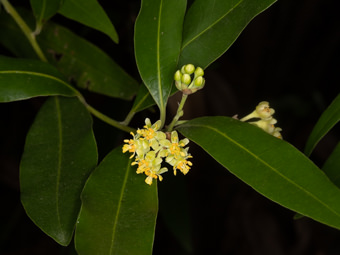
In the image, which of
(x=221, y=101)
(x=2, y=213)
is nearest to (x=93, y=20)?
(x=221, y=101)

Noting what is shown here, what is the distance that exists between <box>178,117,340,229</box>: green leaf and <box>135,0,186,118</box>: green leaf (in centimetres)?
19

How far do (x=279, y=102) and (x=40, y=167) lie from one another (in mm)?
2153

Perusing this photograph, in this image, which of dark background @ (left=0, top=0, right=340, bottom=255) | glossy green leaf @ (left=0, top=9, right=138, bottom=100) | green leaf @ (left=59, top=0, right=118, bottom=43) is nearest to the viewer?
green leaf @ (left=59, top=0, right=118, bottom=43)

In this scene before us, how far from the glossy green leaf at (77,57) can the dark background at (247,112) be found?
0.83m

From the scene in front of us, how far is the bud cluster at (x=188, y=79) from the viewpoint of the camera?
1278 millimetres

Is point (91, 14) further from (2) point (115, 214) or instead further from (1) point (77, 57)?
(2) point (115, 214)

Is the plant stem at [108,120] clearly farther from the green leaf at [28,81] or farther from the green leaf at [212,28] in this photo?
the green leaf at [212,28]

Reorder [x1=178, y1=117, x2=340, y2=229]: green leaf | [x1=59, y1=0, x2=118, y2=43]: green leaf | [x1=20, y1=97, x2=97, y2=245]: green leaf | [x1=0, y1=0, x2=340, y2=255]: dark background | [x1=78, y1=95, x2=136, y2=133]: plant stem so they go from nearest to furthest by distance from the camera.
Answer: [x1=178, y1=117, x2=340, y2=229]: green leaf → [x1=20, y1=97, x2=97, y2=245]: green leaf → [x1=78, y1=95, x2=136, y2=133]: plant stem → [x1=59, y1=0, x2=118, y2=43]: green leaf → [x1=0, y1=0, x2=340, y2=255]: dark background

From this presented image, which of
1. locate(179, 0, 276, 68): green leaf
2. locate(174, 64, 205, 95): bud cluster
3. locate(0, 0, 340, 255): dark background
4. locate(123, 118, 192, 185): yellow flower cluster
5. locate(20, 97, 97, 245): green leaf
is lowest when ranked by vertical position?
locate(0, 0, 340, 255): dark background

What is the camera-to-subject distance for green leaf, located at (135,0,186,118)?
1.36 metres

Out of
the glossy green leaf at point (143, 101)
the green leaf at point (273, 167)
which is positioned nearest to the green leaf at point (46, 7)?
the glossy green leaf at point (143, 101)

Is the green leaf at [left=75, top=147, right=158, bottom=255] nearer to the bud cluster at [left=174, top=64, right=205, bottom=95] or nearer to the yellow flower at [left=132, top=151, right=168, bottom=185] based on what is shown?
the yellow flower at [left=132, top=151, right=168, bottom=185]

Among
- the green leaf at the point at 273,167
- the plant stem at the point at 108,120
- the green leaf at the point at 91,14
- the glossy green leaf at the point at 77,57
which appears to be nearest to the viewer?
the green leaf at the point at 273,167

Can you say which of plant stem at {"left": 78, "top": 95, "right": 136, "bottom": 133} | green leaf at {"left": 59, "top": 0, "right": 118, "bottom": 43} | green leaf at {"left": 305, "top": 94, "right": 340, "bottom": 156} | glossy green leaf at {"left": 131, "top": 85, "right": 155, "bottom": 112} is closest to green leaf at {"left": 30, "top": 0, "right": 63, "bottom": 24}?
green leaf at {"left": 59, "top": 0, "right": 118, "bottom": 43}
